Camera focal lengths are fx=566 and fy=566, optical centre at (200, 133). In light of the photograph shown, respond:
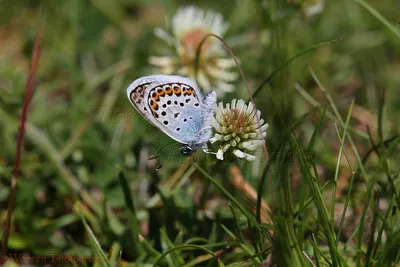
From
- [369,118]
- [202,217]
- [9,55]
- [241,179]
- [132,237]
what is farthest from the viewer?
[9,55]

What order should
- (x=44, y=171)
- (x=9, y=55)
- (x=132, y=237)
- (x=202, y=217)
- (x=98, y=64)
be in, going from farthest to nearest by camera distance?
(x=9, y=55) → (x=98, y=64) → (x=44, y=171) → (x=202, y=217) → (x=132, y=237)

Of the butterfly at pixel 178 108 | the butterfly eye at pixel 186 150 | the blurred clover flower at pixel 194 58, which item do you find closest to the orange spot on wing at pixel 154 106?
the butterfly at pixel 178 108

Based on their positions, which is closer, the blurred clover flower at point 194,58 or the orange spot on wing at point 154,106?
the orange spot on wing at point 154,106

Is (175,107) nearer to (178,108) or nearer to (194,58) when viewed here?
(178,108)

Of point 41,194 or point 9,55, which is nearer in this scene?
point 41,194

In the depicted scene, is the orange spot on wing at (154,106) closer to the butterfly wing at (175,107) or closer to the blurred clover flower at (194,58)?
the butterfly wing at (175,107)

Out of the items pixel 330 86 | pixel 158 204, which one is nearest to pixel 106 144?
pixel 158 204

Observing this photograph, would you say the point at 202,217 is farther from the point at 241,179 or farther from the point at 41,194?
the point at 41,194

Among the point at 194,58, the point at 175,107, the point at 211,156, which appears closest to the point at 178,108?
the point at 175,107
